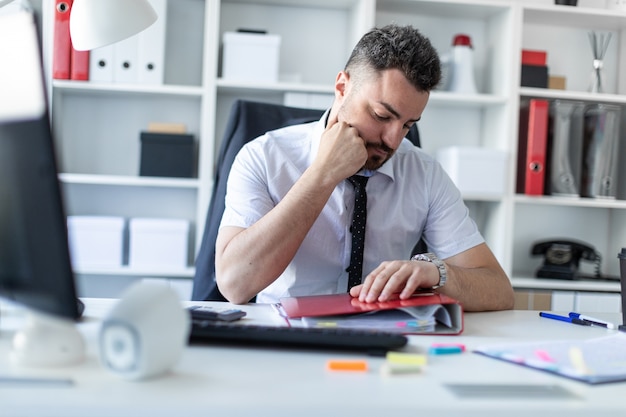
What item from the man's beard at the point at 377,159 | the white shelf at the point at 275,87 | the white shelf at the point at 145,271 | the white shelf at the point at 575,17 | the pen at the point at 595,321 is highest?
the white shelf at the point at 575,17

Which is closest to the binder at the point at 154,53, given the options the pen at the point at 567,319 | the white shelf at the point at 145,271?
the white shelf at the point at 145,271

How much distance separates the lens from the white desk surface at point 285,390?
63cm

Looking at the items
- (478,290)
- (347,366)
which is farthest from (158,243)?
(347,366)

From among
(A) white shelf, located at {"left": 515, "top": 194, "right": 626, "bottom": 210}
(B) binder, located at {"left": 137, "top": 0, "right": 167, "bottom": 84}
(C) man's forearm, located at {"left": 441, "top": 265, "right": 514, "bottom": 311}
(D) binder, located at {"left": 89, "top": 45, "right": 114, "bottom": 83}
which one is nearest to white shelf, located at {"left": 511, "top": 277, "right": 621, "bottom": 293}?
(A) white shelf, located at {"left": 515, "top": 194, "right": 626, "bottom": 210}

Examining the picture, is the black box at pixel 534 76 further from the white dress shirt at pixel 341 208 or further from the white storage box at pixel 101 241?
the white storage box at pixel 101 241

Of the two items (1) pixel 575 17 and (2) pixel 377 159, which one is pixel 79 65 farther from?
(1) pixel 575 17

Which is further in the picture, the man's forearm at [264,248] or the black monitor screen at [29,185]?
the man's forearm at [264,248]

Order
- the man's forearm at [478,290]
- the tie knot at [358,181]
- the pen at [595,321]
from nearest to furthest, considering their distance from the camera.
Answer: the pen at [595,321] → the man's forearm at [478,290] → the tie knot at [358,181]

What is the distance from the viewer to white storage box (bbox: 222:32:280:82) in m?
2.75

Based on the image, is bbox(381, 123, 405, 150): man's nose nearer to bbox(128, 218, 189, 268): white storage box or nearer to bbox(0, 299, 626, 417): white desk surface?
bbox(0, 299, 626, 417): white desk surface

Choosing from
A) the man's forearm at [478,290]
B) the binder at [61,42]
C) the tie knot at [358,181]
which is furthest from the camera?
the binder at [61,42]

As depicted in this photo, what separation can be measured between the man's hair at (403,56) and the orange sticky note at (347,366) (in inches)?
36.7

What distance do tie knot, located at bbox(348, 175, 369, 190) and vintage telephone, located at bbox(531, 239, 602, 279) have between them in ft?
4.94

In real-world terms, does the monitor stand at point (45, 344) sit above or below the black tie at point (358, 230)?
below
